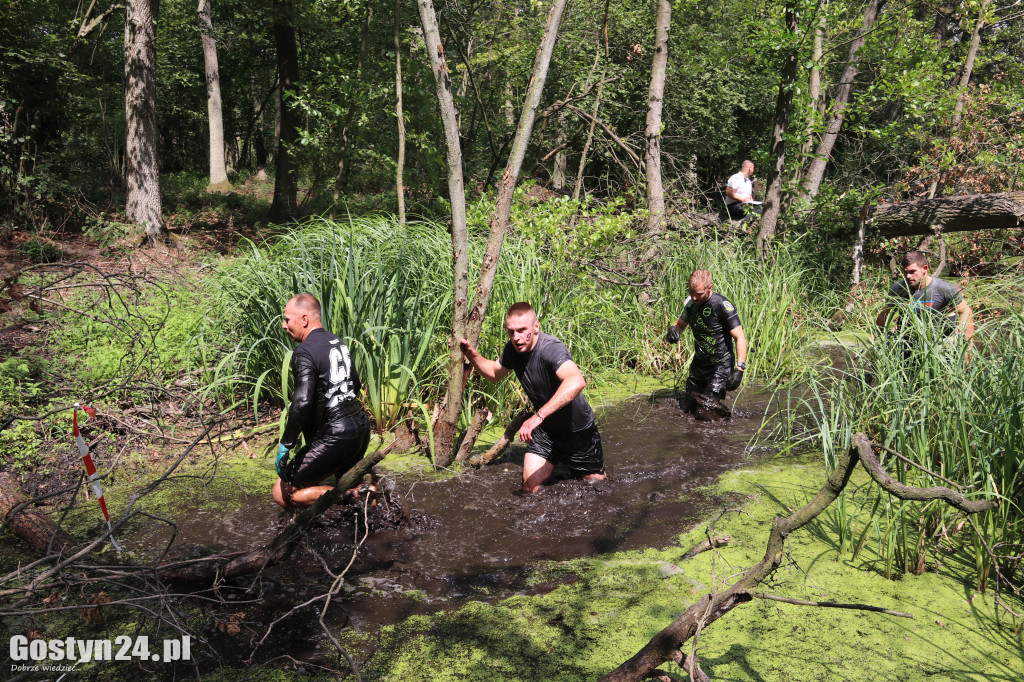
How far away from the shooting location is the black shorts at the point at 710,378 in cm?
675

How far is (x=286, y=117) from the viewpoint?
49.5 feet

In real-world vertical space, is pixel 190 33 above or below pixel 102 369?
above

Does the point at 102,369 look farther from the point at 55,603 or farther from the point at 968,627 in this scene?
the point at 968,627

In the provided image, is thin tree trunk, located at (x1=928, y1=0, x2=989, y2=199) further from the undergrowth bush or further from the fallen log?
the fallen log

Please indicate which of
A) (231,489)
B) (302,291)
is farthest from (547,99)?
(231,489)

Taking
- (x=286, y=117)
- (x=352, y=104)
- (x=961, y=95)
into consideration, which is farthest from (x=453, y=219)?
(x=286, y=117)

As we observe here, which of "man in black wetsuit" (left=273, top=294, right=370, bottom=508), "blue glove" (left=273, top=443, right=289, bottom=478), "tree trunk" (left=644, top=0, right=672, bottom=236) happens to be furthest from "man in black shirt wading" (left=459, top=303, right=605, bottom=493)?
"tree trunk" (left=644, top=0, right=672, bottom=236)

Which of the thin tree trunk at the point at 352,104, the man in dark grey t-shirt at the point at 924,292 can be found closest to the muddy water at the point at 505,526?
the man in dark grey t-shirt at the point at 924,292

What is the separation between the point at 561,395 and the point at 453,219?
1528 millimetres

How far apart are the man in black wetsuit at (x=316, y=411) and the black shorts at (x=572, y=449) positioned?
1345 millimetres

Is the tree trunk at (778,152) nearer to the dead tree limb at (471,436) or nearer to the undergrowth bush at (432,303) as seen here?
the undergrowth bush at (432,303)

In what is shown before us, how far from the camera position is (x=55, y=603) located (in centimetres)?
333

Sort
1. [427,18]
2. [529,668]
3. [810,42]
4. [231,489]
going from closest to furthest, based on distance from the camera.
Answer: [529,668]
[427,18]
[231,489]
[810,42]

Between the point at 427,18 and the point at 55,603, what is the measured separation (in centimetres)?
407
